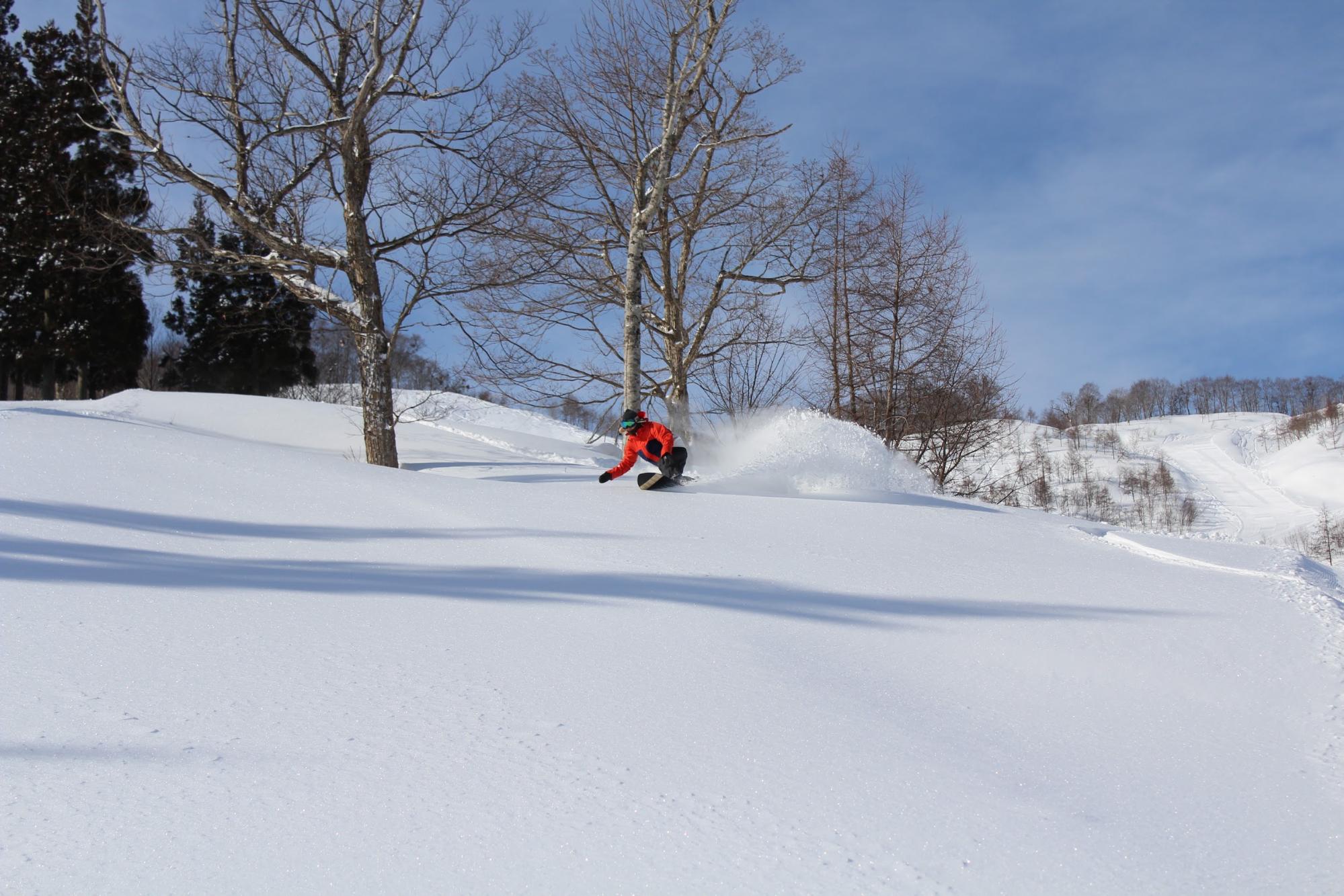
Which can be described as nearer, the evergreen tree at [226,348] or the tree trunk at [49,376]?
the tree trunk at [49,376]

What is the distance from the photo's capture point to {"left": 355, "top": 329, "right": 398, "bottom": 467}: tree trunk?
37.3 feet

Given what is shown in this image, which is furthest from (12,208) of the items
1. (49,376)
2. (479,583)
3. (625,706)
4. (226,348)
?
(625,706)

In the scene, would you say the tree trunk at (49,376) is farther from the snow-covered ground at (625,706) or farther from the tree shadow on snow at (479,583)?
the tree shadow on snow at (479,583)

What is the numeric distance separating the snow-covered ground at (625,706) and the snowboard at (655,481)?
2339 mm

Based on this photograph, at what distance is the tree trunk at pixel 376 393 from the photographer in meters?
11.4

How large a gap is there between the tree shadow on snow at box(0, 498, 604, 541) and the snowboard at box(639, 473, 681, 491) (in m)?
2.76

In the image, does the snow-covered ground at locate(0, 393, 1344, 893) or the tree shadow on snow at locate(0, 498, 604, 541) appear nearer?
the snow-covered ground at locate(0, 393, 1344, 893)

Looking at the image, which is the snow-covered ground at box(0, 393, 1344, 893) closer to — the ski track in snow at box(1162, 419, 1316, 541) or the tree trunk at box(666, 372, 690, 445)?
the tree trunk at box(666, 372, 690, 445)

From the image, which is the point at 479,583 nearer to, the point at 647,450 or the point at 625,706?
the point at 625,706

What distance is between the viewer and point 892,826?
238 centimetres

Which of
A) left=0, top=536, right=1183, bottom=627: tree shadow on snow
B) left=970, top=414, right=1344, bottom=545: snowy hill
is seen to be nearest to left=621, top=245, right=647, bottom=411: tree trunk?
left=0, top=536, right=1183, bottom=627: tree shadow on snow

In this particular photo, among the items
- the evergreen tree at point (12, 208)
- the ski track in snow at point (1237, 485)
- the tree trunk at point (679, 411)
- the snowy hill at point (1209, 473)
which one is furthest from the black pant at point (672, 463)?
the ski track in snow at point (1237, 485)

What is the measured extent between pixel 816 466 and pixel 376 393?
5874 millimetres

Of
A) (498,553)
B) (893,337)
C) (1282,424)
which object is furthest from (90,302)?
(1282,424)
